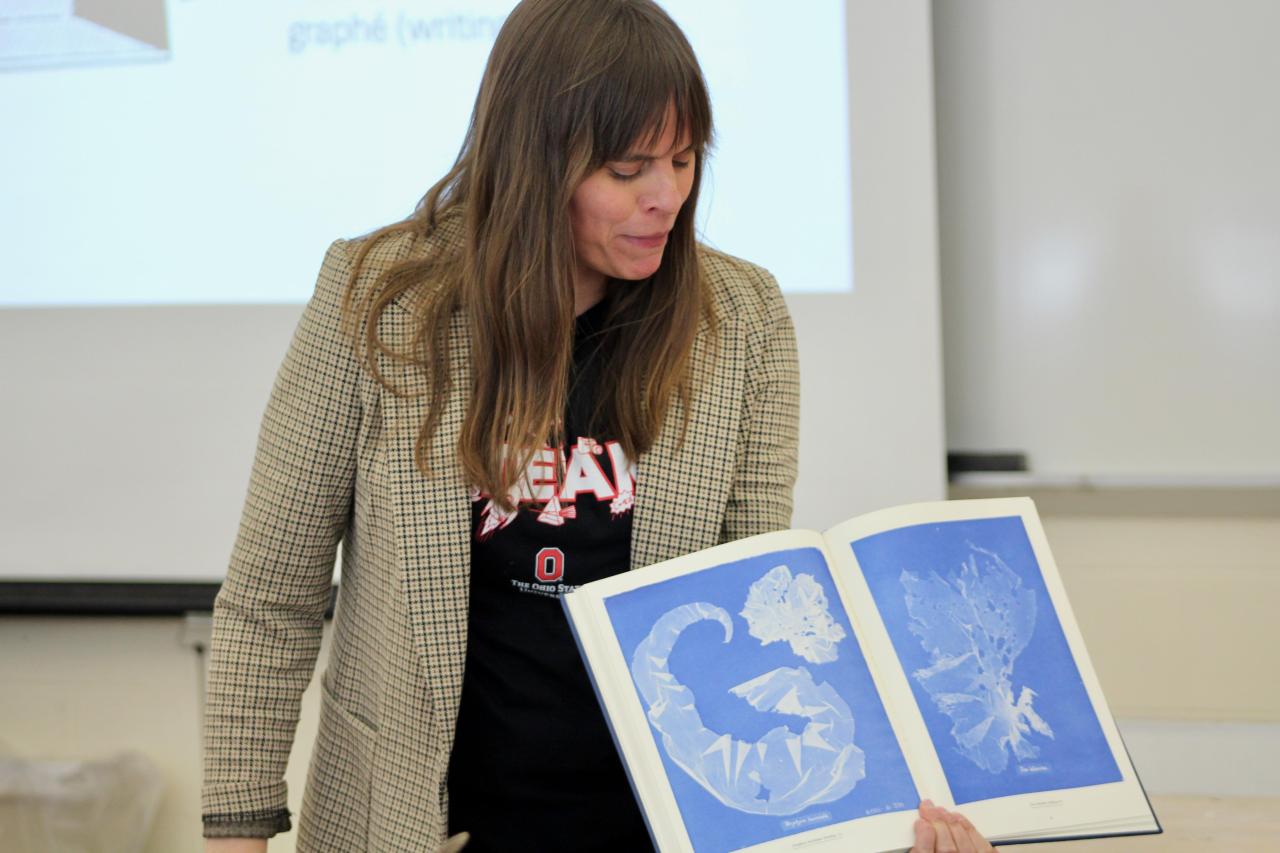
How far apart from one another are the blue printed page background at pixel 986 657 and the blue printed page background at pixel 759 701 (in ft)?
0.16

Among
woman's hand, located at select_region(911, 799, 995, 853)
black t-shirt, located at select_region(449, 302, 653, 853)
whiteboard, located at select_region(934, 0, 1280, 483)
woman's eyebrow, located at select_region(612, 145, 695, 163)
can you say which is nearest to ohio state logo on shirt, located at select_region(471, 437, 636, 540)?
black t-shirt, located at select_region(449, 302, 653, 853)

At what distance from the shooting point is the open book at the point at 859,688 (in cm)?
89

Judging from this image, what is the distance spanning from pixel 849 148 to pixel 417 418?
1.23 meters

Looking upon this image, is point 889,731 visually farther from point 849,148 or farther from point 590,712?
point 849,148

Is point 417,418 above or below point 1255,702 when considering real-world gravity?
above

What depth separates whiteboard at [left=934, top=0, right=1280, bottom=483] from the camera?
2055 millimetres

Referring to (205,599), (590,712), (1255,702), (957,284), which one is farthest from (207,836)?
(1255,702)

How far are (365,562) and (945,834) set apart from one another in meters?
0.54

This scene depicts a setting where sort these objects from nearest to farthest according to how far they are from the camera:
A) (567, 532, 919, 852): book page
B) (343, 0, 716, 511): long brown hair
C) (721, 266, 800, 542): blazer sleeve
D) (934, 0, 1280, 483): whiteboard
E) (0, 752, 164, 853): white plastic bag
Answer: (567, 532, 919, 852): book page → (343, 0, 716, 511): long brown hair → (721, 266, 800, 542): blazer sleeve → (934, 0, 1280, 483): whiteboard → (0, 752, 164, 853): white plastic bag

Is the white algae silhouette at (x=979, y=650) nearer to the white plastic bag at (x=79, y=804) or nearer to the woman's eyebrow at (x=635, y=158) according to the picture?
the woman's eyebrow at (x=635, y=158)

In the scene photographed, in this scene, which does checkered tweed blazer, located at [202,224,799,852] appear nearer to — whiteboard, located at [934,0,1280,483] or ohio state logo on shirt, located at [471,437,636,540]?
ohio state logo on shirt, located at [471,437,636,540]

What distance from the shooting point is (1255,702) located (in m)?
2.11

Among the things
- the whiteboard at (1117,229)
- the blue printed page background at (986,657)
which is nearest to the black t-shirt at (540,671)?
the blue printed page background at (986,657)

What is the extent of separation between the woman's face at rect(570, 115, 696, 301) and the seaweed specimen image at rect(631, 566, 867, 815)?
297 millimetres
